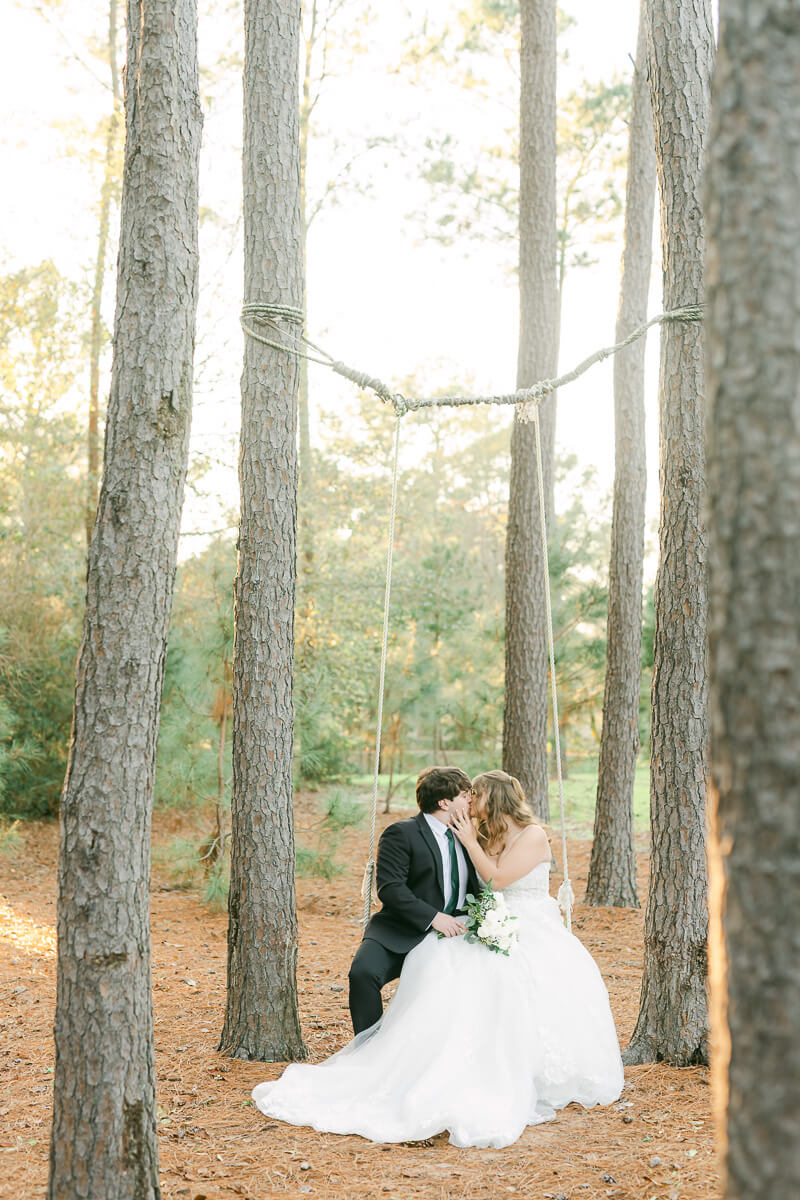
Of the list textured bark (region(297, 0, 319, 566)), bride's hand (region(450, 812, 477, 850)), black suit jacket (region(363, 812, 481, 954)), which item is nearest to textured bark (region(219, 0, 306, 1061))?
black suit jacket (region(363, 812, 481, 954))

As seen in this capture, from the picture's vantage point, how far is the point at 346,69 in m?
14.4

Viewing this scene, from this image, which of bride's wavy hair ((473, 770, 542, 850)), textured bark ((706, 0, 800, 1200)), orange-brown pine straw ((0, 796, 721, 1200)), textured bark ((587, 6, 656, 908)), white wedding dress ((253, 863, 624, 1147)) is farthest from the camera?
textured bark ((587, 6, 656, 908))

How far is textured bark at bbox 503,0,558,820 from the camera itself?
821 cm

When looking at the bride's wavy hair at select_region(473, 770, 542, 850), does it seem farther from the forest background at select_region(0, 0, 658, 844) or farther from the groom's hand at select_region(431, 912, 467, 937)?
the forest background at select_region(0, 0, 658, 844)

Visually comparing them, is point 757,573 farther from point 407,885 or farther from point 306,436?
point 306,436

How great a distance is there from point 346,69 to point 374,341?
5.08 metres

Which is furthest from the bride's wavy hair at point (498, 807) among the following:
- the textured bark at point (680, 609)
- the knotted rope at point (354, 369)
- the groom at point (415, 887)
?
the knotted rope at point (354, 369)

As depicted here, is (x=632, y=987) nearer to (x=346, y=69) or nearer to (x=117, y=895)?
(x=117, y=895)

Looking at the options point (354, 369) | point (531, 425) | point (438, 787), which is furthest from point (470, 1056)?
point (531, 425)

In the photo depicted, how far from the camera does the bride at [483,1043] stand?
3719 mm

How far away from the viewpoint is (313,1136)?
3648mm

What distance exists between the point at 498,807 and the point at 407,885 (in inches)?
19.8

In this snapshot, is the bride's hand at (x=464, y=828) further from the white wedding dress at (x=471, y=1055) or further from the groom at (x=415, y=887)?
the white wedding dress at (x=471, y=1055)

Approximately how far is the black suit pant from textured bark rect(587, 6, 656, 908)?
3975 mm
